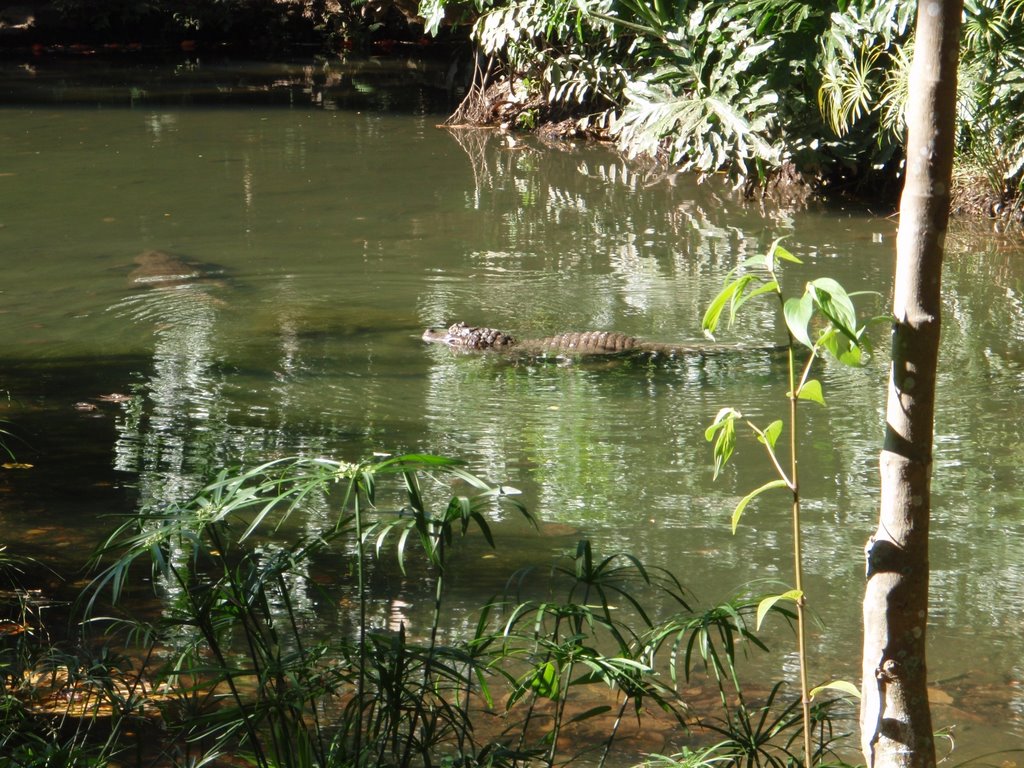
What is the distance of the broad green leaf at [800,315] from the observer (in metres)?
1.89

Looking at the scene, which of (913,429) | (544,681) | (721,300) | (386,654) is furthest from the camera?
(386,654)

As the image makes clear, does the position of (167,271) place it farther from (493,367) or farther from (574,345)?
(574,345)

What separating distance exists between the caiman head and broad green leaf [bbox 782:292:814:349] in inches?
220

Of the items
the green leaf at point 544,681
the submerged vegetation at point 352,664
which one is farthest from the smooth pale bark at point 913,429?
the green leaf at point 544,681

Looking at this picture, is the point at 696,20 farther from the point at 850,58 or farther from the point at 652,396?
the point at 652,396

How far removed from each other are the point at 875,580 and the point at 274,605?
8.31 feet

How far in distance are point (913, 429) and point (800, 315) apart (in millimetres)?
416

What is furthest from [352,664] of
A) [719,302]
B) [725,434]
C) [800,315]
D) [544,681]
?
[800,315]

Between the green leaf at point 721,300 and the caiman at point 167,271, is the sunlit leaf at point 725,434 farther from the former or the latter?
the caiman at point 167,271

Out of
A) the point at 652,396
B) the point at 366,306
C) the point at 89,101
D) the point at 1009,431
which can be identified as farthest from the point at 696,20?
the point at 89,101

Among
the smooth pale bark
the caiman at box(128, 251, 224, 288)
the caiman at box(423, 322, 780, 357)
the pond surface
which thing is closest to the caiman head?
the caiman at box(423, 322, 780, 357)

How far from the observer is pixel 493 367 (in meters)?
7.32

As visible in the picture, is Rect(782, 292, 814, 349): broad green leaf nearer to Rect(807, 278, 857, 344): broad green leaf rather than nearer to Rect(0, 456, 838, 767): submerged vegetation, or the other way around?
Rect(807, 278, 857, 344): broad green leaf

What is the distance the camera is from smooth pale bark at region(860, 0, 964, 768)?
6.98ft
